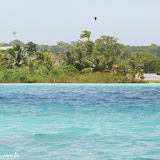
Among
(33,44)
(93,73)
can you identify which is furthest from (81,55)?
(33,44)

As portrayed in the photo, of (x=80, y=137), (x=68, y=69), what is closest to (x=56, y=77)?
(x=68, y=69)

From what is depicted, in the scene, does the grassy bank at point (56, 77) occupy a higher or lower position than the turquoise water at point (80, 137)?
lower

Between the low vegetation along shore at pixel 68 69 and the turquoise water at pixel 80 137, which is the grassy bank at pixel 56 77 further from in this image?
the turquoise water at pixel 80 137

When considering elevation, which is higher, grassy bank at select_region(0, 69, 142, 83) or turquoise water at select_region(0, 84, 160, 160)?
turquoise water at select_region(0, 84, 160, 160)

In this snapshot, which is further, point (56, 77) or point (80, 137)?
point (56, 77)

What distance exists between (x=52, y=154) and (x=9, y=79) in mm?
49024

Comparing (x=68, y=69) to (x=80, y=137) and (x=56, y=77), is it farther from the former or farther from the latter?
(x=80, y=137)

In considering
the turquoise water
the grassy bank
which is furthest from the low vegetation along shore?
the turquoise water

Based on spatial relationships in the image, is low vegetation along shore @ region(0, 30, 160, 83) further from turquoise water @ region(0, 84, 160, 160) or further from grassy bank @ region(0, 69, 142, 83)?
turquoise water @ region(0, 84, 160, 160)

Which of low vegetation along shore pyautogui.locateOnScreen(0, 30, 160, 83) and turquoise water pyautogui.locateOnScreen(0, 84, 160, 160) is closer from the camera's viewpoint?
turquoise water pyautogui.locateOnScreen(0, 84, 160, 160)

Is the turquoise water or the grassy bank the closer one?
the turquoise water

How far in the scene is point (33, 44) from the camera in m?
87.8

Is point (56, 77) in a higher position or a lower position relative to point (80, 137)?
lower

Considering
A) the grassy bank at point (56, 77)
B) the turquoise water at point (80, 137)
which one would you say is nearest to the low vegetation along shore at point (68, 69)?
the grassy bank at point (56, 77)
